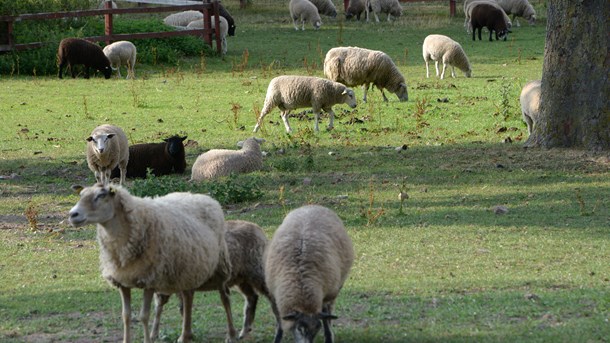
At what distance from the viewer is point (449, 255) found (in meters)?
9.27

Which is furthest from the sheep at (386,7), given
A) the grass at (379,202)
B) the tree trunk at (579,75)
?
the tree trunk at (579,75)

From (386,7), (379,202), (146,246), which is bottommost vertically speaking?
(379,202)

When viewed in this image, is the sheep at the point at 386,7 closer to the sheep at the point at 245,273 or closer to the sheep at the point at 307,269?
the sheep at the point at 245,273

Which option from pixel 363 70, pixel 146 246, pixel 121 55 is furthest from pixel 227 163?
pixel 121 55

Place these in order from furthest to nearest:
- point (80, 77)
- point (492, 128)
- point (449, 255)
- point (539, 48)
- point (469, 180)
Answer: point (539, 48) → point (80, 77) → point (492, 128) → point (469, 180) → point (449, 255)

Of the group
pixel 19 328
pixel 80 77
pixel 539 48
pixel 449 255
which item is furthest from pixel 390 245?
pixel 539 48

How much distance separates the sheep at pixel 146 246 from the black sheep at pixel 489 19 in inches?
A: 978

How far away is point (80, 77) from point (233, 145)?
1003 centimetres

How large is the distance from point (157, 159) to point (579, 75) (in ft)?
19.3

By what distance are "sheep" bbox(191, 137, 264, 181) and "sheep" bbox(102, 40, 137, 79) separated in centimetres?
1113

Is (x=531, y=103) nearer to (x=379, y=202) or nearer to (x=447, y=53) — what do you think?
(x=379, y=202)

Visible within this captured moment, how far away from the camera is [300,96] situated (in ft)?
55.7

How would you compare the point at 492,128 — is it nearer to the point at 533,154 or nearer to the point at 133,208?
the point at 533,154

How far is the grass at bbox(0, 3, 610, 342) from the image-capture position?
283 inches
